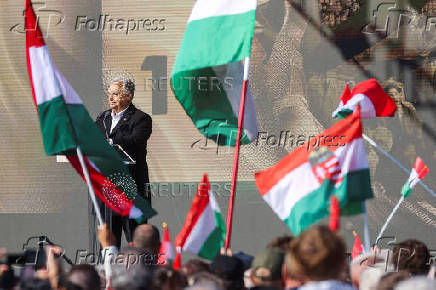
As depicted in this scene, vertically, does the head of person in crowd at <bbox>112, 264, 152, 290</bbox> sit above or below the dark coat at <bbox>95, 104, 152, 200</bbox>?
above

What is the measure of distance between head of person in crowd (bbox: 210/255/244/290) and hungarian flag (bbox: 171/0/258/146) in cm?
200

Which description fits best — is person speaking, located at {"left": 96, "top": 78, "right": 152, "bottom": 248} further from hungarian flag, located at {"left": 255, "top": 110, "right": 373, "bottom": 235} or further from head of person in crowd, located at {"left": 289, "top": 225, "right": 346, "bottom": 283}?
head of person in crowd, located at {"left": 289, "top": 225, "right": 346, "bottom": 283}

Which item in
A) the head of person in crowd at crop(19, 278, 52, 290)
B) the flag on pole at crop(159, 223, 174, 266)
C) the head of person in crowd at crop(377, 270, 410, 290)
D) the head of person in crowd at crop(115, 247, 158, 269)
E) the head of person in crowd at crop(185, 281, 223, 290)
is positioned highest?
the head of person in crowd at crop(185, 281, 223, 290)

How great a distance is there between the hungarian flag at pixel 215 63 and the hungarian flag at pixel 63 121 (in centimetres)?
77

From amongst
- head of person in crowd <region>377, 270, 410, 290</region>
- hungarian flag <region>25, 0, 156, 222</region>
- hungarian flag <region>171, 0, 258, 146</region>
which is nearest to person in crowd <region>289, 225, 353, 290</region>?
head of person in crowd <region>377, 270, 410, 290</region>

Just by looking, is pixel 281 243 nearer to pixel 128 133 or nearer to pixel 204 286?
pixel 204 286

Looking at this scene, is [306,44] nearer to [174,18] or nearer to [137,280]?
[174,18]

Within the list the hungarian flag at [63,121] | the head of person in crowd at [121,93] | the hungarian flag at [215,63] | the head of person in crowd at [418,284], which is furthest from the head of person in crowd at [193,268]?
the head of person in crowd at [121,93]

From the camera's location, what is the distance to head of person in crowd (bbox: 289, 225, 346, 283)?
3514 millimetres

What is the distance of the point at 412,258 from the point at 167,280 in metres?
1.47

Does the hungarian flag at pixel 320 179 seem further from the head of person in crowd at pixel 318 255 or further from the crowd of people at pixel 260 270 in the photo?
the head of person in crowd at pixel 318 255

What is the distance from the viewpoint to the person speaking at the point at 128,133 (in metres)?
7.02

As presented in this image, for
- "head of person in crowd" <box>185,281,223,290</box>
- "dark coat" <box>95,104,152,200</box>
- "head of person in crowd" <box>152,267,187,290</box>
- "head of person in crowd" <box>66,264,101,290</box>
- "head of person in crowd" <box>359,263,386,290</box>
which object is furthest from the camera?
"dark coat" <box>95,104,152,200</box>

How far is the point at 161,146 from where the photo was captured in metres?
10.1
